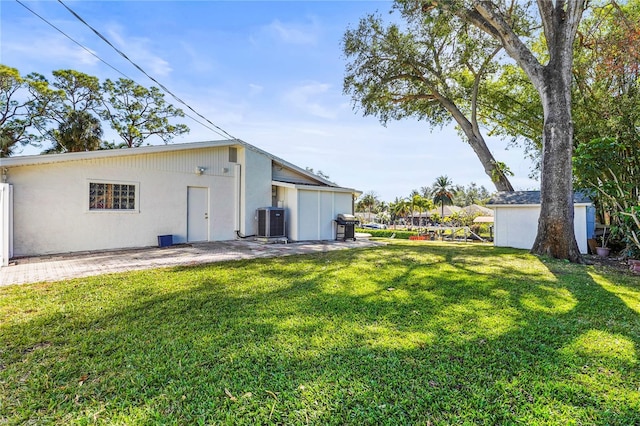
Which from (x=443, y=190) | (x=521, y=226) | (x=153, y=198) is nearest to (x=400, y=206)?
(x=443, y=190)

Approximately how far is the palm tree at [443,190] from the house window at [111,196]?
3319 cm

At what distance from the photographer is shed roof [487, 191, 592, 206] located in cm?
1152

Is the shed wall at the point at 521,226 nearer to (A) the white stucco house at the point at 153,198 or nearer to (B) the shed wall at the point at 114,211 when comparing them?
(A) the white stucco house at the point at 153,198

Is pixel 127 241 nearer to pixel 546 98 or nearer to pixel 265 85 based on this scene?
pixel 265 85

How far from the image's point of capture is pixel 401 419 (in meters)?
1.80

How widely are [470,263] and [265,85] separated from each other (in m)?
10.2

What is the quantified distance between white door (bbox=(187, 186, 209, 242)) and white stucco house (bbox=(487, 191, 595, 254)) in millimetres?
11679

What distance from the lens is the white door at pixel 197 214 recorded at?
412 inches

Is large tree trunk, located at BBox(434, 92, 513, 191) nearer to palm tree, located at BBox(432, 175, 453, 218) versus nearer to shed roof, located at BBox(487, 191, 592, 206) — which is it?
shed roof, located at BBox(487, 191, 592, 206)

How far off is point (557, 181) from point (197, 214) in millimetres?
11296

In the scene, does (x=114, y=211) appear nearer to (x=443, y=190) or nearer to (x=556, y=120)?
(x=556, y=120)

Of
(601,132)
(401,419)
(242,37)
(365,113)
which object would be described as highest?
(242,37)

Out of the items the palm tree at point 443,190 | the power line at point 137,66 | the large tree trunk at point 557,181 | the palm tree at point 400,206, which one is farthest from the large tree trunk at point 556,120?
the palm tree at point 400,206

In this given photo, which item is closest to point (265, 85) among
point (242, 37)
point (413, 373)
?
point (242, 37)
